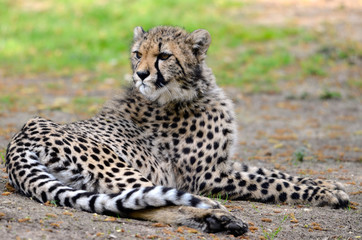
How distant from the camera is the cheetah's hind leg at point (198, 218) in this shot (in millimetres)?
3682

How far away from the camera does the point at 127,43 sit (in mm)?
12617

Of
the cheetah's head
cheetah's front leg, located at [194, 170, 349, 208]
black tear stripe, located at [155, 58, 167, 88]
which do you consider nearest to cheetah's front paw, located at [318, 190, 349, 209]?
cheetah's front leg, located at [194, 170, 349, 208]

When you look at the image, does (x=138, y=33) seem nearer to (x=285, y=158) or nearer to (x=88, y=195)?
(x=88, y=195)

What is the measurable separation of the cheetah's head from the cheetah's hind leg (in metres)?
1.38

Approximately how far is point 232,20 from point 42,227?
1143 centimetres

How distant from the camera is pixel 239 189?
15.9ft

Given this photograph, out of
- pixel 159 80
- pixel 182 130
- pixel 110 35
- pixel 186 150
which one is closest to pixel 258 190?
pixel 186 150

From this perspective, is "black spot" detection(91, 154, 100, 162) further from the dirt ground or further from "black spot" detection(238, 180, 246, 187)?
"black spot" detection(238, 180, 246, 187)

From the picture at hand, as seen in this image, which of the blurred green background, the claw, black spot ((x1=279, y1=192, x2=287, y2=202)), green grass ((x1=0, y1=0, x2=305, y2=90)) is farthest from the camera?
green grass ((x1=0, y1=0, x2=305, y2=90))

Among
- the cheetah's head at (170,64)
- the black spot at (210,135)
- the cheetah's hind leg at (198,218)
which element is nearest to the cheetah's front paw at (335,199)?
the black spot at (210,135)

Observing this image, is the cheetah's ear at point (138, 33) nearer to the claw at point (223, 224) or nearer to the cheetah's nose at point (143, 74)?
the cheetah's nose at point (143, 74)

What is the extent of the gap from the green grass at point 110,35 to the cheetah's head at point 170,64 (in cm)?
568

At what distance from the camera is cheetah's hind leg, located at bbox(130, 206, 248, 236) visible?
12.1 ft

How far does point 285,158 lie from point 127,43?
657 centimetres
